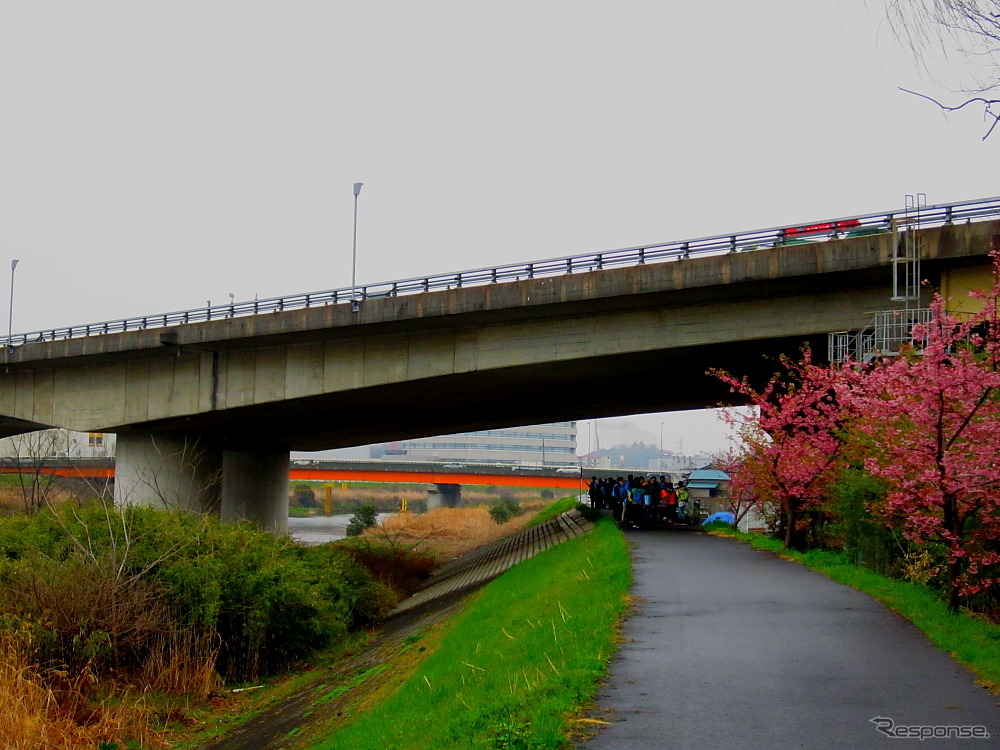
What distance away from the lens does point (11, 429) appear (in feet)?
167

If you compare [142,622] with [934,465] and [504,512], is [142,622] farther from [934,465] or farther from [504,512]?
[504,512]

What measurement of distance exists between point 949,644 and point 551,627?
13.6 ft

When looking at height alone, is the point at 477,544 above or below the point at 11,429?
below

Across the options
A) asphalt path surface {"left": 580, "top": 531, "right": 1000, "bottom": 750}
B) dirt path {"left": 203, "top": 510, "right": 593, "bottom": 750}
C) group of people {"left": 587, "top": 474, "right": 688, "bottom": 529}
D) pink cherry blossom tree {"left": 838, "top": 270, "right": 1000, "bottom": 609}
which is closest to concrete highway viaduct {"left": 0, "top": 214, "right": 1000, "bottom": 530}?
group of people {"left": 587, "top": 474, "right": 688, "bottom": 529}

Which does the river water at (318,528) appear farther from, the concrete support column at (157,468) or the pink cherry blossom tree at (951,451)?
the pink cherry blossom tree at (951,451)

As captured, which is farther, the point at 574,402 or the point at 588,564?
the point at 574,402

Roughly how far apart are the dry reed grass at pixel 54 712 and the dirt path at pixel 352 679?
1.17 m

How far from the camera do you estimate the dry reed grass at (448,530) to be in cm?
4244

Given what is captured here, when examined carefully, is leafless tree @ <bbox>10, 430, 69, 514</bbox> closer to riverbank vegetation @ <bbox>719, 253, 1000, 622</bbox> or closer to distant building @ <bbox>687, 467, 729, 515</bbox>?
riverbank vegetation @ <bbox>719, 253, 1000, 622</bbox>

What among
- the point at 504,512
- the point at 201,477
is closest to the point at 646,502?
the point at 201,477

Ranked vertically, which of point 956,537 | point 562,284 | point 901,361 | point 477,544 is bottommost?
point 477,544

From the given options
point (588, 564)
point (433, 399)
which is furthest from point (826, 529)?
point (433, 399)

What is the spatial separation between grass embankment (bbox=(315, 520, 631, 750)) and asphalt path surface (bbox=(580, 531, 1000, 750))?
33 centimetres

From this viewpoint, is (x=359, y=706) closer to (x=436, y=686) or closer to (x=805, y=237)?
(x=436, y=686)
